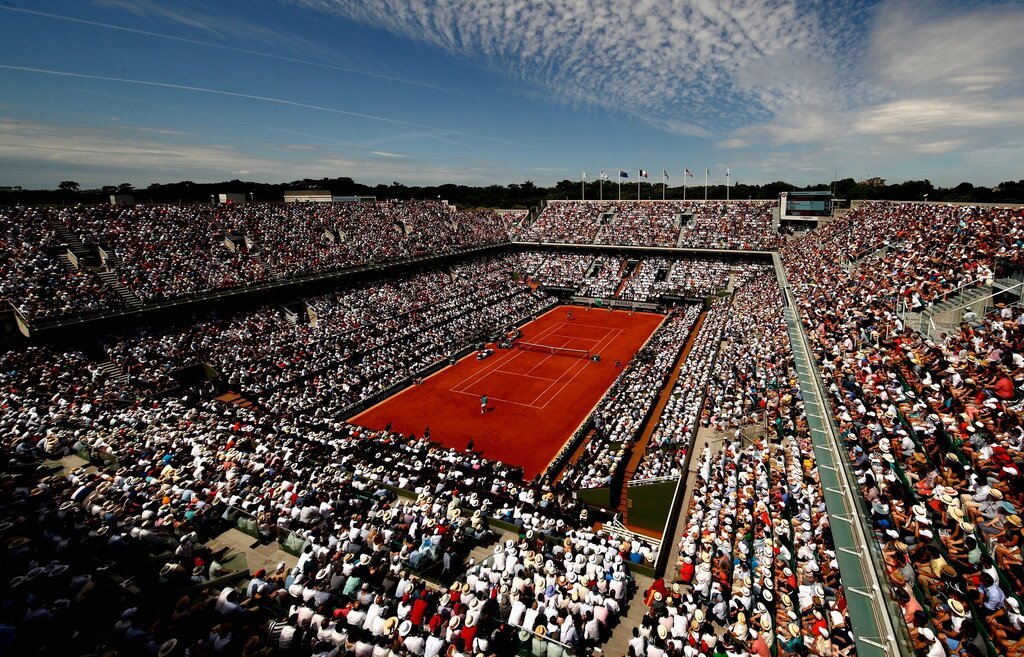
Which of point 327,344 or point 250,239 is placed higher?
point 250,239

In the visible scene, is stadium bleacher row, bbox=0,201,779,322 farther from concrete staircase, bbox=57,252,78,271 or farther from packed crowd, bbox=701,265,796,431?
packed crowd, bbox=701,265,796,431

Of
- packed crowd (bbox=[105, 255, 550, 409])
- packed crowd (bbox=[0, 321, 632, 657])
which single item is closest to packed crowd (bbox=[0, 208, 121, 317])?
packed crowd (bbox=[105, 255, 550, 409])

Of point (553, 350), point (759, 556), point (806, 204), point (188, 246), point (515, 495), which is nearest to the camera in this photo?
point (759, 556)

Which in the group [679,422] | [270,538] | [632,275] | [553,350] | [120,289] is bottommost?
[553,350]

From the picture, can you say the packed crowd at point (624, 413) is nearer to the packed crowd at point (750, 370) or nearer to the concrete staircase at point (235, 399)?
the packed crowd at point (750, 370)

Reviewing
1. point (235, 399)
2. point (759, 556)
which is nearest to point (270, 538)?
point (759, 556)

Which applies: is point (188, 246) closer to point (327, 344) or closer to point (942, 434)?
point (327, 344)

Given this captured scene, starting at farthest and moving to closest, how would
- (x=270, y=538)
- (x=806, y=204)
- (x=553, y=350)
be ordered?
(x=806, y=204), (x=553, y=350), (x=270, y=538)
